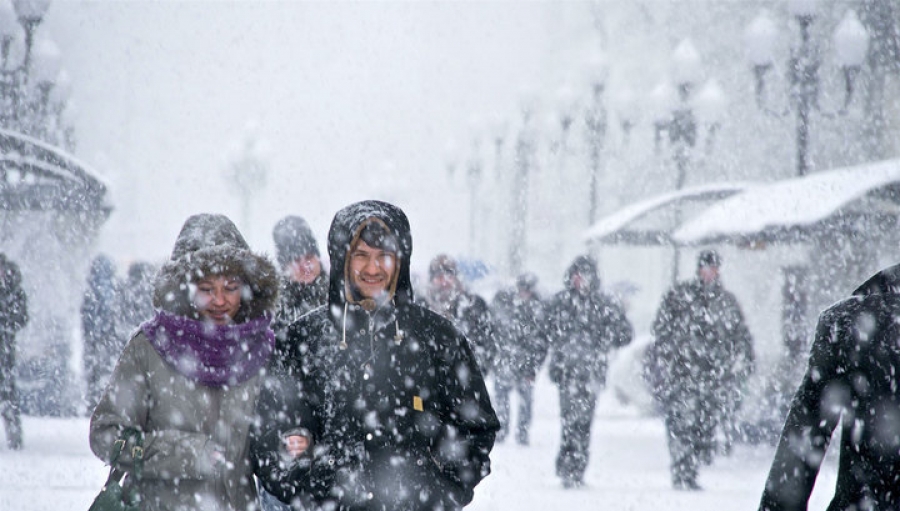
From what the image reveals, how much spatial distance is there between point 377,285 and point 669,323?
6.84 metres

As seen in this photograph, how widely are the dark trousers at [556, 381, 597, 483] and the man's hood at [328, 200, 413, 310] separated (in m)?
6.40

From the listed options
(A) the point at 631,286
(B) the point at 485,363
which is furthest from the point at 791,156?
(B) the point at 485,363

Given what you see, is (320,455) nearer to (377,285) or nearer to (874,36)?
(377,285)

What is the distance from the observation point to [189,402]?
3740mm

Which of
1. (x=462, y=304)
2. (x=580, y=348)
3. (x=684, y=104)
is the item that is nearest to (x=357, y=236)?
(x=580, y=348)

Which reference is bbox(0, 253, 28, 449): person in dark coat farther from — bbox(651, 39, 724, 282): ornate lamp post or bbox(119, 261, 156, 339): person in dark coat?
bbox(651, 39, 724, 282): ornate lamp post

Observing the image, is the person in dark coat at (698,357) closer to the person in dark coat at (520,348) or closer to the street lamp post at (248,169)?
the person in dark coat at (520,348)

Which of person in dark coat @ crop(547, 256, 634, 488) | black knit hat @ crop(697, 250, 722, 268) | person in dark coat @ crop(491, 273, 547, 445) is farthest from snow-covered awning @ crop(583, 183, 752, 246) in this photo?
person in dark coat @ crop(547, 256, 634, 488)

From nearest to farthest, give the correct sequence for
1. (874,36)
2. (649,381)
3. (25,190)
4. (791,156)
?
(649,381) → (25,190) → (874,36) → (791,156)

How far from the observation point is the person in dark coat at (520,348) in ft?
39.3

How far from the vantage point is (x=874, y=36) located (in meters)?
24.5

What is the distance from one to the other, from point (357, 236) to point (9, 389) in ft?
25.3

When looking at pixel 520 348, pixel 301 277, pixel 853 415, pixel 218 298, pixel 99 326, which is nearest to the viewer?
pixel 853 415

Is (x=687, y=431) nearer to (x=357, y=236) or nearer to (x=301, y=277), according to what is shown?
(x=301, y=277)
